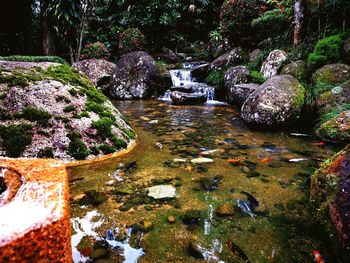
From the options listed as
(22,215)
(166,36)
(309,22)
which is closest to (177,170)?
(22,215)

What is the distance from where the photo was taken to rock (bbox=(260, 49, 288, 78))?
775 cm

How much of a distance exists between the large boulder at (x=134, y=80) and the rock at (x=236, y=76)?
10.2ft

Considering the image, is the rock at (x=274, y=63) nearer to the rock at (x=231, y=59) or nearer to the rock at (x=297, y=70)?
the rock at (x=297, y=70)

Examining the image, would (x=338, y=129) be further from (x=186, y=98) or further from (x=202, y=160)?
(x=186, y=98)

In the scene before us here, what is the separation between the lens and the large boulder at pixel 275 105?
16.6 ft

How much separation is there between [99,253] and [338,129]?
3.91 metres

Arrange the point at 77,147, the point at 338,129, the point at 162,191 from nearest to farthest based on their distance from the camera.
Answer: the point at 162,191 → the point at 77,147 → the point at 338,129

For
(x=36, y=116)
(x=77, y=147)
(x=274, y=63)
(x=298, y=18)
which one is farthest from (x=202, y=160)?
(x=298, y=18)

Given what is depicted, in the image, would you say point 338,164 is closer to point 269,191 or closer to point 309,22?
point 269,191

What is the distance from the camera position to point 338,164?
2.00 m

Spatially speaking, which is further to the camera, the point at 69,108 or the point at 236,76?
the point at 236,76

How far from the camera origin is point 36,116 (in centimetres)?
342

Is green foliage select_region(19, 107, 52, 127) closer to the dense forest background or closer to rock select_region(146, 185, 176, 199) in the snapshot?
rock select_region(146, 185, 176, 199)

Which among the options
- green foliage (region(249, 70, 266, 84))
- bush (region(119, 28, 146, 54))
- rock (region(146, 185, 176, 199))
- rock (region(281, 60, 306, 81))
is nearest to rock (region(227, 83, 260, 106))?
green foliage (region(249, 70, 266, 84))
